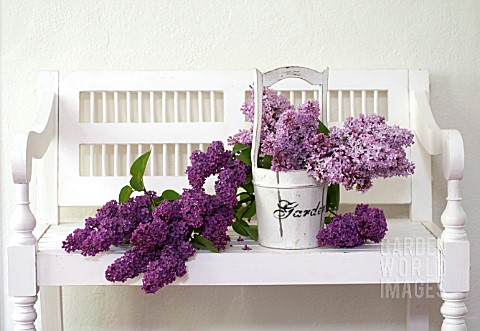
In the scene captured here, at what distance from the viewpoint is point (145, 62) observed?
6.57ft

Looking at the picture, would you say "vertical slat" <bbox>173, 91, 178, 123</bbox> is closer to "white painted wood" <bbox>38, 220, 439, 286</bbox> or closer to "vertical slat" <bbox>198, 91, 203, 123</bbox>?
"vertical slat" <bbox>198, 91, 203, 123</bbox>

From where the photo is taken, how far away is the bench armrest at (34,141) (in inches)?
60.3

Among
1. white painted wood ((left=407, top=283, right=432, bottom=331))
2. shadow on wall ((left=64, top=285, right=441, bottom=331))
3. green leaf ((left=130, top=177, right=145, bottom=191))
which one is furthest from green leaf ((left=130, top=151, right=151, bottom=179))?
white painted wood ((left=407, top=283, right=432, bottom=331))

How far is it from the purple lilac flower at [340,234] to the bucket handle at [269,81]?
19 centimetres

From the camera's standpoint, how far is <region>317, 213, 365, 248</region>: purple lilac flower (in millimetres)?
1571

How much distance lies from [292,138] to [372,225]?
24 centimetres

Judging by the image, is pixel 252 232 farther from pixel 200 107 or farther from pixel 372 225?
pixel 200 107

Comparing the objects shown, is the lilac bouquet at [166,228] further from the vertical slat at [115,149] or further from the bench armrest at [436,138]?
the bench armrest at [436,138]

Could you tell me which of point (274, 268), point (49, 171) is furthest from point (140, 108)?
point (274, 268)

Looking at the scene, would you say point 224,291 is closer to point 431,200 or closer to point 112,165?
point 112,165

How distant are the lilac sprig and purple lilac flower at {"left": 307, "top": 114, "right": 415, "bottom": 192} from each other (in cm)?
8

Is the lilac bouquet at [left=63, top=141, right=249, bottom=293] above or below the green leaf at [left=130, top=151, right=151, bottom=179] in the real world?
below

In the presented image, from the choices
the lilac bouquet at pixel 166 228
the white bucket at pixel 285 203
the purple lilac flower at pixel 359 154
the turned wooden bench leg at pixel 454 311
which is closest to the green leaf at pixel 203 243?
the lilac bouquet at pixel 166 228

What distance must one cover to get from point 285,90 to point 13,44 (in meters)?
0.69
